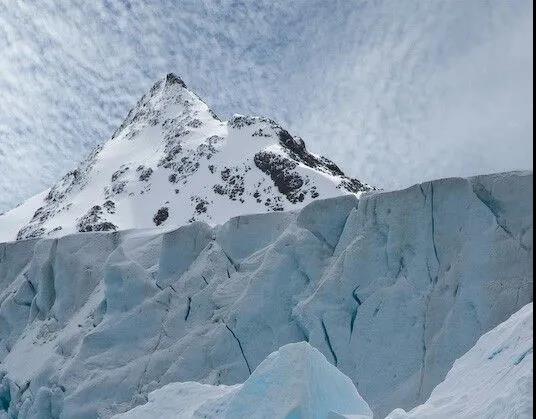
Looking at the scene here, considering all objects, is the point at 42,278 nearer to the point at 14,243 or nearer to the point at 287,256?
the point at 14,243

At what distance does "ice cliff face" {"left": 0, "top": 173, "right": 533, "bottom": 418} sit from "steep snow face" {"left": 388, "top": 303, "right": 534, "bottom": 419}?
15.1 ft

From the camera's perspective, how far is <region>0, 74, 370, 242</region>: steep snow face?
182 ft

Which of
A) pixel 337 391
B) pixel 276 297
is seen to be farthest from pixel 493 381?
pixel 276 297

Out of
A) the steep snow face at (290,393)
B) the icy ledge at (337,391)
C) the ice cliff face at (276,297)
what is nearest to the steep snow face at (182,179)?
the ice cliff face at (276,297)

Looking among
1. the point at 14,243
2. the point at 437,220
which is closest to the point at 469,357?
the point at 437,220

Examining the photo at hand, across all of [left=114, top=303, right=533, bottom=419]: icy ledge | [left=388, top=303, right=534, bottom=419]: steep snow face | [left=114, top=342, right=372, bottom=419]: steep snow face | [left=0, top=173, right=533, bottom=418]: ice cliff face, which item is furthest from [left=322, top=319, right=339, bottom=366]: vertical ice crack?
[left=388, top=303, right=534, bottom=419]: steep snow face

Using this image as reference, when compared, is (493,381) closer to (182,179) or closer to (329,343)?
(329,343)

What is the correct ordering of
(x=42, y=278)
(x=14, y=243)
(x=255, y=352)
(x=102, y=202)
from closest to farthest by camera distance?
1. (x=255, y=352)
2. (x=42, y=278)
3. (x=14, y=243)
4. (x=102, y=202)

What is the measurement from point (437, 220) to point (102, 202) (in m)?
49.4

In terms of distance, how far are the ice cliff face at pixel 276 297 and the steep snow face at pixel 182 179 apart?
33858mm

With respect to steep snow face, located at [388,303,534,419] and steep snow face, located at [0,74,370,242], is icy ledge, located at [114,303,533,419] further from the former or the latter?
steep snow face, located at [0,74,370,242]

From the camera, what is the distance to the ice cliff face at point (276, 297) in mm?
11633

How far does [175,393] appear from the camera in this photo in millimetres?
9352

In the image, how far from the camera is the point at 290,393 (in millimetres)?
7594
